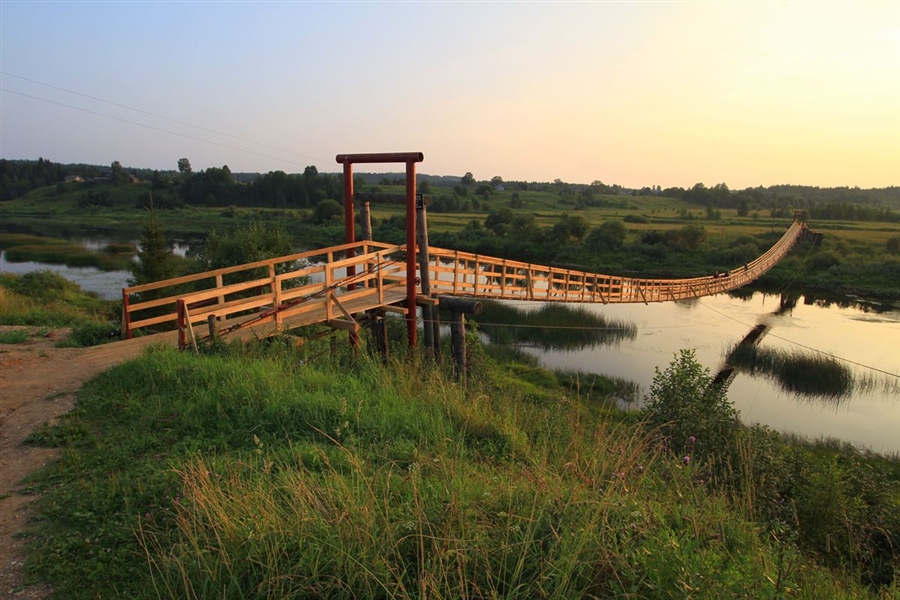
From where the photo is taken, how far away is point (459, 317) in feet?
40.8

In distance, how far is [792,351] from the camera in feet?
78.6

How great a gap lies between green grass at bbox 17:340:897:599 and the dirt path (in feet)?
0.47

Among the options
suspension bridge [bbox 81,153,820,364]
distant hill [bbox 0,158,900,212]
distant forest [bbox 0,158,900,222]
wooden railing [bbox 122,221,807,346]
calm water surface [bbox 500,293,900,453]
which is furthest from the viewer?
distant hill [bbox 0,158,900,212]

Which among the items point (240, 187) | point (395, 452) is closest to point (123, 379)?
point (395, 452)

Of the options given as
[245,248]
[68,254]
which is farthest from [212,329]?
[68,254]

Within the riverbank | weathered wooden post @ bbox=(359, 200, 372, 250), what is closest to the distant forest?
weathered wooden post @ bbox=(359, 200, 372, 250)

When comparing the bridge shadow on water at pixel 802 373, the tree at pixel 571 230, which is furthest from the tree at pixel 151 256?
the tree at pixel 571 230

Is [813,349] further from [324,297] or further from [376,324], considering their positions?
[324,297]

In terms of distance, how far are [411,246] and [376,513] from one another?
8555 mm

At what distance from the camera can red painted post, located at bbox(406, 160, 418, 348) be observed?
11.1 meters

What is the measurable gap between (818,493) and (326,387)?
22.8ft

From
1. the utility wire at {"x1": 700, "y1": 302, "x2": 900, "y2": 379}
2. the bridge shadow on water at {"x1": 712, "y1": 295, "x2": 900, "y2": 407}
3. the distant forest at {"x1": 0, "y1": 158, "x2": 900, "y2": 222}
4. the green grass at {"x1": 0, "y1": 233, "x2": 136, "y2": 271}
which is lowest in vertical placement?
the bridge shadow on water at {"x1": 712, "y1": 295, "x2": 900, "y2": 407}

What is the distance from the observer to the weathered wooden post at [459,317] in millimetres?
11922

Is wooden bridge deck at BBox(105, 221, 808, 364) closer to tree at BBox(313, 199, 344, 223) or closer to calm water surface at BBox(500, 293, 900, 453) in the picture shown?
calm water surface at BBox(500, 293, 900, 453)
